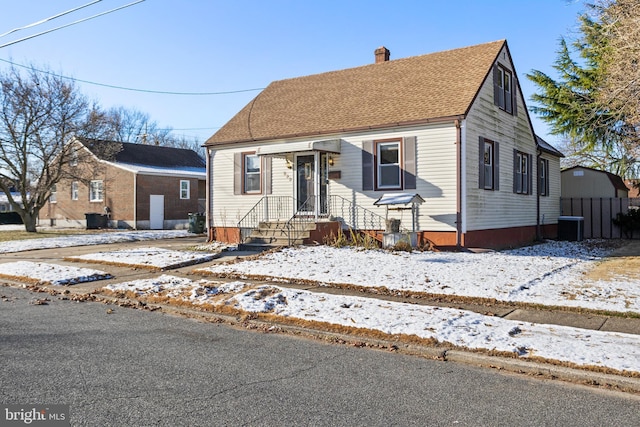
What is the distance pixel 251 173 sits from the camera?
1956 centimetres

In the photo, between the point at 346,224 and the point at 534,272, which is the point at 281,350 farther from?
the point at 346,224

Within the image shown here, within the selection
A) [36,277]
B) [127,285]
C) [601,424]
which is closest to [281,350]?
[601,424]

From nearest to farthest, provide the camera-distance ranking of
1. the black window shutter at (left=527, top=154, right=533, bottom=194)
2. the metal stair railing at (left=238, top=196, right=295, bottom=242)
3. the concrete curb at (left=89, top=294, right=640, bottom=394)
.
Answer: the concrete curb at (left=89, top=294, right=640, bottom=394), the metal stair railing at (left=238, top=196, right=295, bottom=242), the black window shutter at (left=527, top=154, right=533, bottom=194)

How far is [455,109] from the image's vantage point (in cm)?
1534

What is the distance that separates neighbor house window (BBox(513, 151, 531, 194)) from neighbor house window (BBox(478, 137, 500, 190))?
1.98m

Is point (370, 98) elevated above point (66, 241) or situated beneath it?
elevated above

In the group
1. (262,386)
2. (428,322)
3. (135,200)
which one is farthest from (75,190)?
(262,386)

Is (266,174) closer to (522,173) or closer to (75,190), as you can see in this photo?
(522,173)

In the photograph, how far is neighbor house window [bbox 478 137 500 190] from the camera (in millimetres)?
16469

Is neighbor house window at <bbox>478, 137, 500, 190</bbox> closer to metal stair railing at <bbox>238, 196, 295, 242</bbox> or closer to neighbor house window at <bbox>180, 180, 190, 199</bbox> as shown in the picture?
metal stair railing at <bbox>238, 196, 295, 242</bbox>

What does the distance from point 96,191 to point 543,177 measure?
86.6ft

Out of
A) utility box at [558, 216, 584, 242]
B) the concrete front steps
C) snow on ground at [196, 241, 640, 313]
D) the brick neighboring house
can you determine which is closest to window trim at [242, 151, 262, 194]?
the concrete front steps

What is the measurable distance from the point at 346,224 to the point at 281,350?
1101 centimetres

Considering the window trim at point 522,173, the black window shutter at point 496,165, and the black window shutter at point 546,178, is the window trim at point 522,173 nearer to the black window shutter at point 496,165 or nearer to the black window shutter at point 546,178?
the black window shutter at point 496,165
